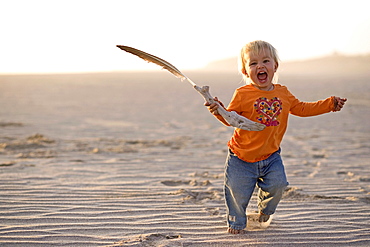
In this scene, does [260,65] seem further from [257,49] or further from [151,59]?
[151,59]

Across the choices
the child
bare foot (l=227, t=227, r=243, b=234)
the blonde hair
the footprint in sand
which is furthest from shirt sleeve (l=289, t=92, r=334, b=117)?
the footprint in sand

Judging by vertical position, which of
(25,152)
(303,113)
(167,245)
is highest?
(303,113)

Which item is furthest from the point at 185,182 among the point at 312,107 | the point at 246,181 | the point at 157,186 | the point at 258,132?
the point at 312,107

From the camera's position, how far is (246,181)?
3.21 m

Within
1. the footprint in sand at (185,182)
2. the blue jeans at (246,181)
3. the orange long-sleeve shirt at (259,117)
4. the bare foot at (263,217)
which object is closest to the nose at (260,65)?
the orange long-sleeve shirt at (259,117)

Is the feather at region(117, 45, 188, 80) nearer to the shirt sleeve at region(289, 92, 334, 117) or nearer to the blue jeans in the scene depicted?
the blue jeans

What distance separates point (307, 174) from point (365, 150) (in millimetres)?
2088

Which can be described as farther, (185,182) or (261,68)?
(185,182)

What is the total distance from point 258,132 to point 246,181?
40cm

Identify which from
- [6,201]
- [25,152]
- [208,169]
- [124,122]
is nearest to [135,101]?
[124,122]

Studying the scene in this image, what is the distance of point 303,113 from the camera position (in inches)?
130

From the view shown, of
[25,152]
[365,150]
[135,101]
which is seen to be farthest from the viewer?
[135,101]

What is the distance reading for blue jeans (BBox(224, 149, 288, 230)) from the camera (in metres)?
3.20

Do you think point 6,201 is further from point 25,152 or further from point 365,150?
point 365,150
